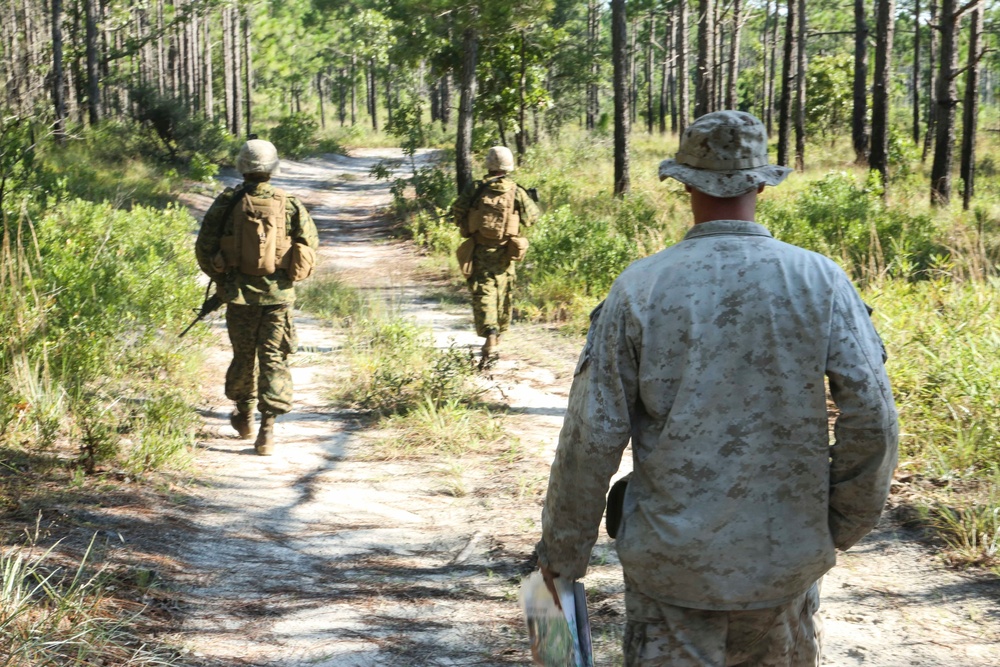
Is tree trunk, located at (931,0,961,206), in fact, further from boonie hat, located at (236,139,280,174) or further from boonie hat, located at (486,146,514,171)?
boonie hat, located at (236,139,280,174)

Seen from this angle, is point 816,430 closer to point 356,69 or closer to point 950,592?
point 950,592

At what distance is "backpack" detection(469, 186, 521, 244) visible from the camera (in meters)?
8.20

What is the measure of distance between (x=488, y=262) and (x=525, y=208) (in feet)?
1.88

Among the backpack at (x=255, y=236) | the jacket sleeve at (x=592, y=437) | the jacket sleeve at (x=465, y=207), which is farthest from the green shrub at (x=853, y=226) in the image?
the jacket sleeve at (x=592, y=437)

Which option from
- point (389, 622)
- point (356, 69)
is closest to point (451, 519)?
point (389, 622)

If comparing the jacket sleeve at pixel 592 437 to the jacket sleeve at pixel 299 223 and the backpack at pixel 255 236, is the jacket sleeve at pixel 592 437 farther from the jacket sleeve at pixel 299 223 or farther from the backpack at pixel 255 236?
the jacket sleeve at pixel 299 223

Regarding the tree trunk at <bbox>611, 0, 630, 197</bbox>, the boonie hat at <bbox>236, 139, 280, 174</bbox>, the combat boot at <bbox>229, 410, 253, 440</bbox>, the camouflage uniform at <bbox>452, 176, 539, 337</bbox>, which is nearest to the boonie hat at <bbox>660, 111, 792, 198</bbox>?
the boonie hat at <bbox>236, 139, 280, 174</bbox>

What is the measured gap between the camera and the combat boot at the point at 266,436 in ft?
20.4

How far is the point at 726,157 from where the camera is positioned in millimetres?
2139

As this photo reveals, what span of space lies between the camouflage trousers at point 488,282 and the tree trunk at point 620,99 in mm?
9114

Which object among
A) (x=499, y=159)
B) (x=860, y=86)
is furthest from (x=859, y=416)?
(x=860, y=86)

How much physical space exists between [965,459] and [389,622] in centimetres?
326

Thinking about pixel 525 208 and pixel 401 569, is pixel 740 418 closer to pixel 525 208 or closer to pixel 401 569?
pixel 401 569

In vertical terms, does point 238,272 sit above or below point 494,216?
below
